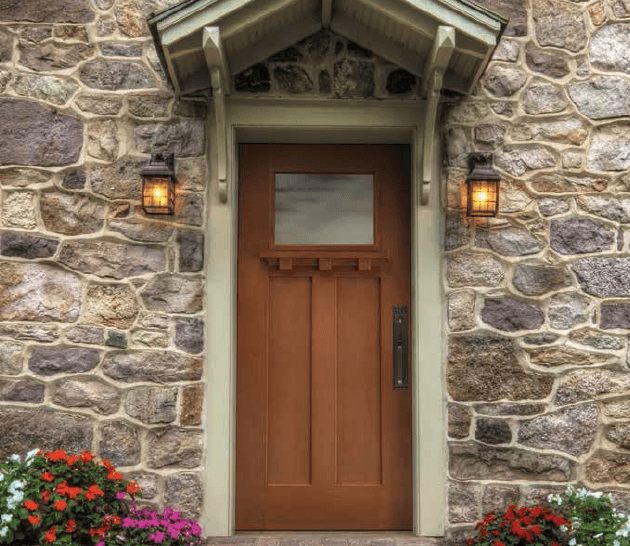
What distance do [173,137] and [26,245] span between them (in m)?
1.01

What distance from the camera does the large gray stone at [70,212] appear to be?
12.9 feet

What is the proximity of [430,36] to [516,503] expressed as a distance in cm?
255

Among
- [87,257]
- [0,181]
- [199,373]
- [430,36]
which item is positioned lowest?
[199,373]

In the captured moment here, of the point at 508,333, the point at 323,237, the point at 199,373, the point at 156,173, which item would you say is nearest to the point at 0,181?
the point at 156,173

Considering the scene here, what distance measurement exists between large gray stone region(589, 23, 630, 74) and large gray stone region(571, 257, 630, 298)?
1112mm

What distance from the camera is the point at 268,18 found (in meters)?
3.71

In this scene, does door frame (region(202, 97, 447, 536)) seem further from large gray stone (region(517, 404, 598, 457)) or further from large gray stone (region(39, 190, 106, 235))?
large gray stone (region(39, 190, 106, 235))

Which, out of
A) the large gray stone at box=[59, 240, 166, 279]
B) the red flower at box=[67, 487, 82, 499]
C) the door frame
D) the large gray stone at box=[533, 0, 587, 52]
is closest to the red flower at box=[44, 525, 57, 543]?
the red flower at box=[67, 487, 82, 499]

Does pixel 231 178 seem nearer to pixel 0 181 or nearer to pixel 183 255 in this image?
pixel 183 255

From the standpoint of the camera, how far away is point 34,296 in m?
3.88

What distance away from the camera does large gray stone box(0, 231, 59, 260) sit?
3893 millimetres

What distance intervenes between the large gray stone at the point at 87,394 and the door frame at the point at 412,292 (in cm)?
52

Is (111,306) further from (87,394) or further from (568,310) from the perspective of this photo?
(568,310)

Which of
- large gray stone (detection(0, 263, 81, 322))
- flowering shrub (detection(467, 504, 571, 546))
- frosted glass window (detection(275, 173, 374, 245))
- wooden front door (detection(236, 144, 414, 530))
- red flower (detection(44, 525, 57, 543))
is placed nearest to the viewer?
red flower (detection(44, 525, 57, 543))
